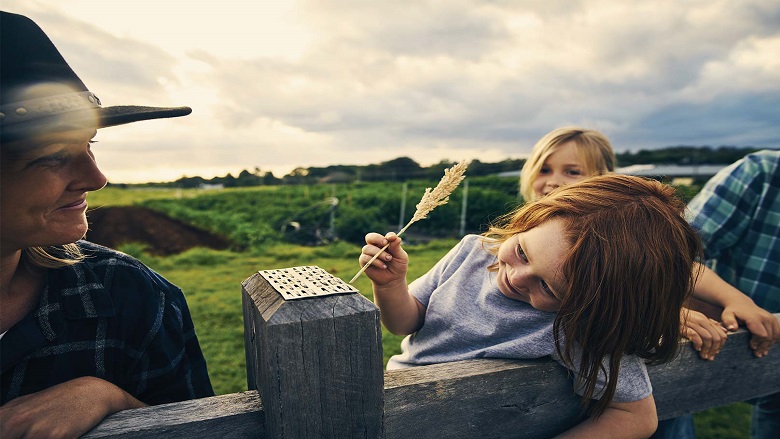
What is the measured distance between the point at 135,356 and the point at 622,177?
1793 millimetres

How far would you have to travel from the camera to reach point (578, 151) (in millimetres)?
3121

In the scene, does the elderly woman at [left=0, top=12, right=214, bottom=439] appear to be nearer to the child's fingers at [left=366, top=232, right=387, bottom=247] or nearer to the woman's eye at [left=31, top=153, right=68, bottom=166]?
the woman's eye at [left=31, top=153, right=68, bottom=166]

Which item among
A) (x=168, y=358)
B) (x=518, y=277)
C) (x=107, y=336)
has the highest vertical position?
(x=518, y=277)

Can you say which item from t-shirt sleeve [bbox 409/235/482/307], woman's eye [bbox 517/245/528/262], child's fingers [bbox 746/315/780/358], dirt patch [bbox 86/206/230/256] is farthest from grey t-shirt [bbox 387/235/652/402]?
dirt patch [bbox 86/206/230/256]

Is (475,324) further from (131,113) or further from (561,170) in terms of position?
(561,170)

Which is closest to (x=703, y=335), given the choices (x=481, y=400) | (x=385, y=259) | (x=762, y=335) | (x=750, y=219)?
(x=762, y=335)

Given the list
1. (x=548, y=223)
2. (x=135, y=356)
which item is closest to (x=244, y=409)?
(x=135, y=356)

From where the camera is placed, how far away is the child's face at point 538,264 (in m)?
1.50

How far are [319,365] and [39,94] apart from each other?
0.94 m

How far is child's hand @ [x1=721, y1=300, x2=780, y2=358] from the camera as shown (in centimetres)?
189

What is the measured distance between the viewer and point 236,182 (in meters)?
34.4

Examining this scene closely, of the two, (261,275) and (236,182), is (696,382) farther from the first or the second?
(236,182)

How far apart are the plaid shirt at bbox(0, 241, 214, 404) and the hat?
60cm

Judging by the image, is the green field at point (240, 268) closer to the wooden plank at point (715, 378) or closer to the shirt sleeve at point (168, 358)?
the wooden plank at point (715, 378)
